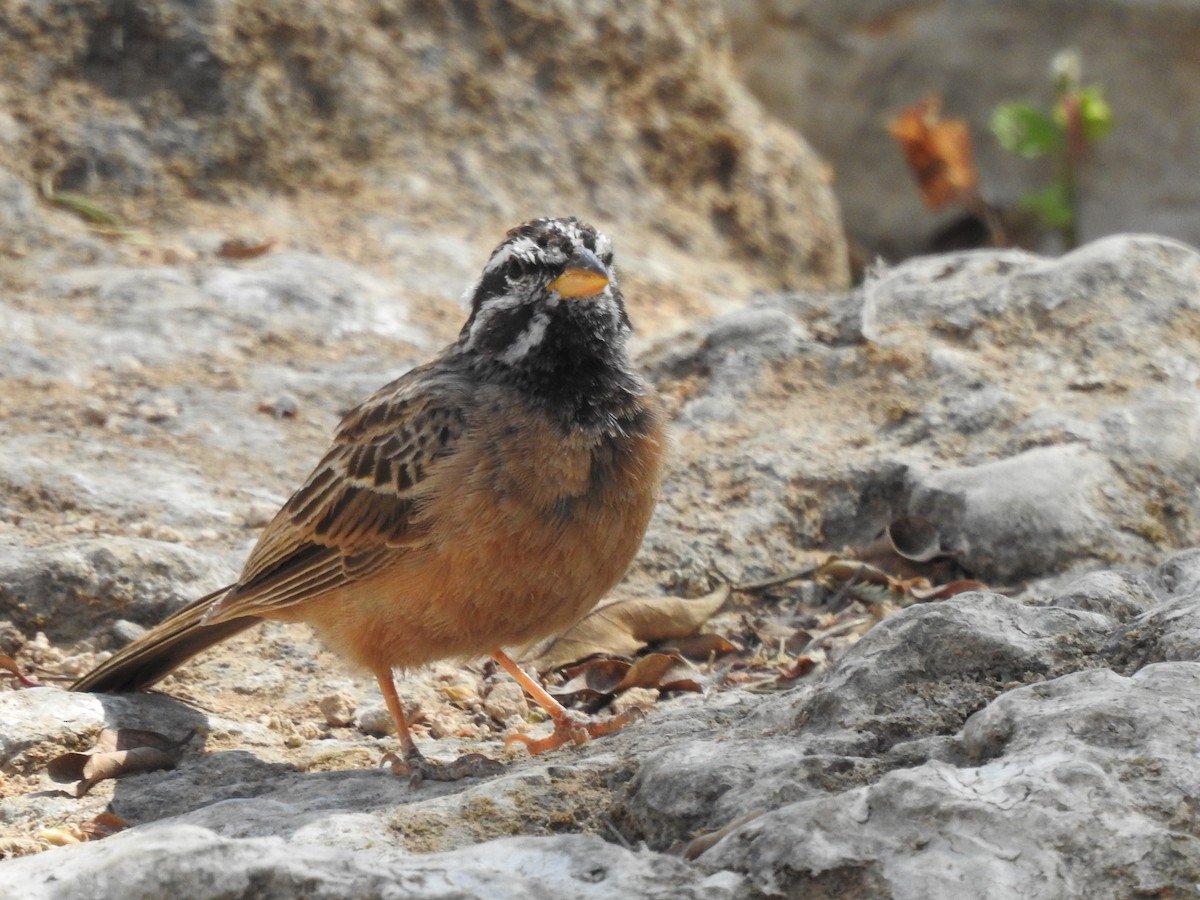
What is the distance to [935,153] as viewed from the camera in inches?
474

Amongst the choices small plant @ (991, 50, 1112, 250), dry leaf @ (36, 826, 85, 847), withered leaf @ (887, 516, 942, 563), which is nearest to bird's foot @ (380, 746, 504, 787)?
dry leaf @ (36, 826, 85, 847)

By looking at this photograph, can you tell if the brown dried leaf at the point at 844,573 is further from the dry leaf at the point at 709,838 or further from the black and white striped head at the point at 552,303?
the dry leaf at the point at 709,838

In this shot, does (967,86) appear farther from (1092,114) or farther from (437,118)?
(437,118)

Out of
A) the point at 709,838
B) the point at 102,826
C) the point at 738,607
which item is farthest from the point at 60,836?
the point at 738,607

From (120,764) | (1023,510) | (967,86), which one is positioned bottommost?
(120,764)

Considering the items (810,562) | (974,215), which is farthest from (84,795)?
(974,215)

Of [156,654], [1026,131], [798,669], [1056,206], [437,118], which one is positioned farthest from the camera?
[1056,206]

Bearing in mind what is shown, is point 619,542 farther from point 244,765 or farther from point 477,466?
point 244,765

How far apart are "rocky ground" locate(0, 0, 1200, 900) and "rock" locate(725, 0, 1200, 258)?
276 cm

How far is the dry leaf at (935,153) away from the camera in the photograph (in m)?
11.8

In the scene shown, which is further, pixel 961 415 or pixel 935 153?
pixel 935 153

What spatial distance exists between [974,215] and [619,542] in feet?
32.6

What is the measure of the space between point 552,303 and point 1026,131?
6898 mm

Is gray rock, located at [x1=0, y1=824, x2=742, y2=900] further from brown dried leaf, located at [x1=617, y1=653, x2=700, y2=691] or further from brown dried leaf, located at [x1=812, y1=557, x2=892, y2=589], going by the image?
brown dried leaf, located at [x1=812, y1=557, x2=892, y2=589]
